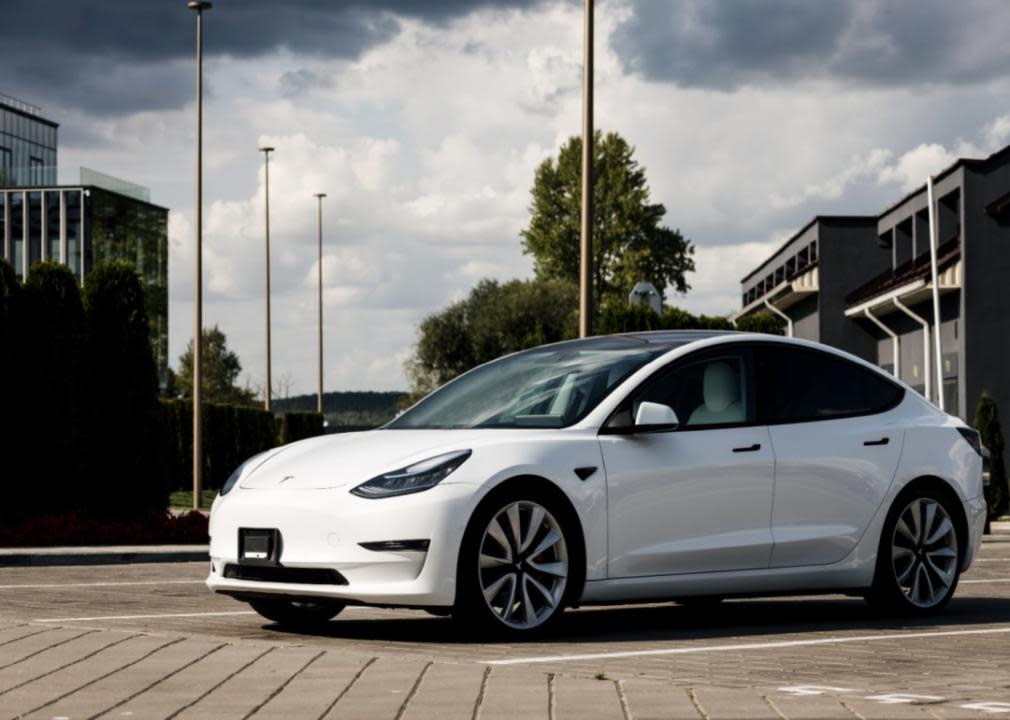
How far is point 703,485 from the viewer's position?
9492mm

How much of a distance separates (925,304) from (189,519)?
27.2 metres

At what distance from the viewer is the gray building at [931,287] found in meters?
39.4

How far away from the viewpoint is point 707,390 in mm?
9914

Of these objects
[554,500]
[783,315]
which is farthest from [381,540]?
[783,315]

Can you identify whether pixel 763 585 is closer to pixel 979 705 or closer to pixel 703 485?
pixel 703 485

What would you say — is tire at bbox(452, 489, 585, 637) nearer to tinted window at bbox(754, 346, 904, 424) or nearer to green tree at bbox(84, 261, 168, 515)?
tinted window at bbox(754, 346, 904, 424)

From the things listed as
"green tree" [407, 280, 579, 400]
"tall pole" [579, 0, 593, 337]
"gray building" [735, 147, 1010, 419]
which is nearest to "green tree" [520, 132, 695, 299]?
"green tree" [407, 280, 579, 400]

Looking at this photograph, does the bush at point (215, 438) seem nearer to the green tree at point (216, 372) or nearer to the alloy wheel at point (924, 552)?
the alloy wheel at point (924, 552)

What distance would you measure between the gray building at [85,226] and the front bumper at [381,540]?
108708 millimetres

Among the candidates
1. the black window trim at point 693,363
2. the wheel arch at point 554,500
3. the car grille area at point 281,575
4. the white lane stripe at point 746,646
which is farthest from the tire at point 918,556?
the car grille area at point 281,575

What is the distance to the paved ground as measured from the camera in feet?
20.9

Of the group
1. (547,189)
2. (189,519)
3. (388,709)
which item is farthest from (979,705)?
(547,189)

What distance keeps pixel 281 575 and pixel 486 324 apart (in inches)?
3531

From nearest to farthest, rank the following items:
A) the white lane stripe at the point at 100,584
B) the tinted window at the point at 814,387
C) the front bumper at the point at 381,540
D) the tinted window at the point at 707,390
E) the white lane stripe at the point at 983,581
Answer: the front bumper at the point at 381,540 → the tinted window at the point at 707,390 → the tinted window at the point at 814,387 → the white lane stripe at the point at 100,584 → the white lane stripe at the point at 983,581
